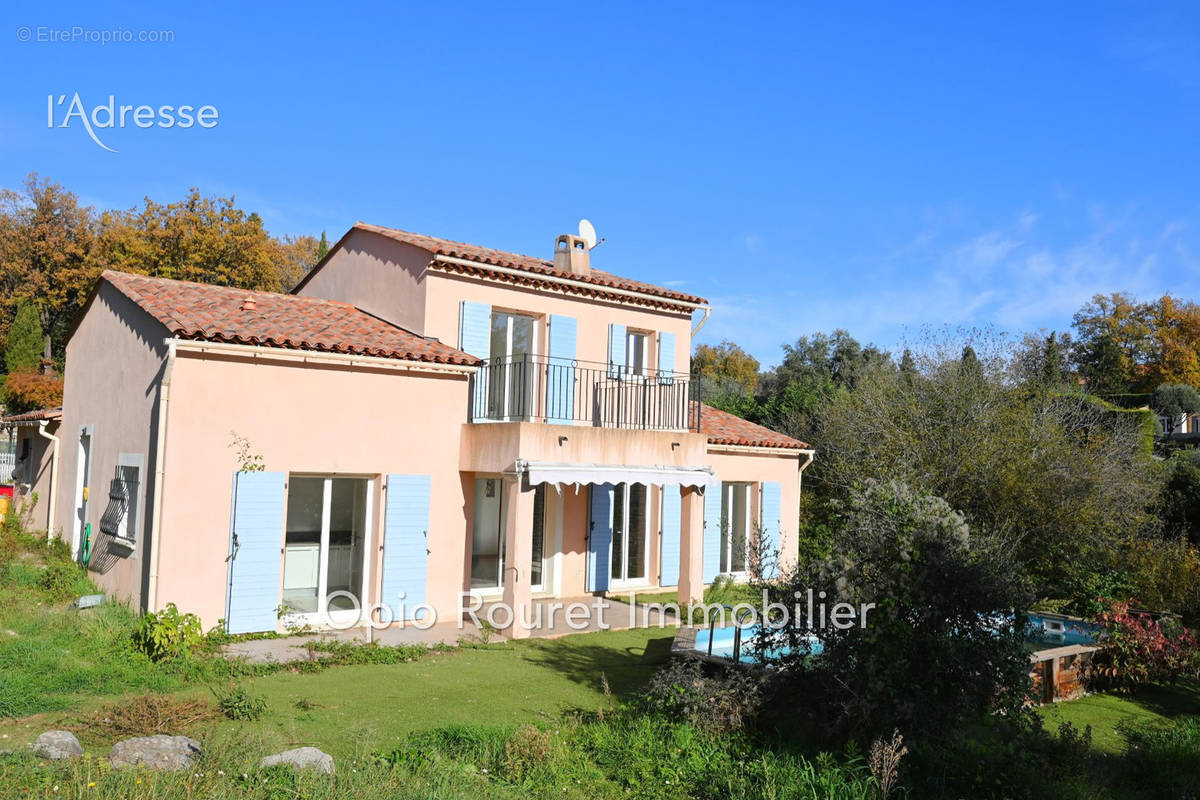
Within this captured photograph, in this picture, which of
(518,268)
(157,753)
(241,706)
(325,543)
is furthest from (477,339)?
(157,753)

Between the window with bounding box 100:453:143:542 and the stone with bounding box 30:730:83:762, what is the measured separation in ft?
22.0

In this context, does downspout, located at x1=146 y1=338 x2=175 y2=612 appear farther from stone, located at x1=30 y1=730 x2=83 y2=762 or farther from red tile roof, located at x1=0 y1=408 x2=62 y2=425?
red tile roof, located at x1=0 y1=408 x2=62 y2=425

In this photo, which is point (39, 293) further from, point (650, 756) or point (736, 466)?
point (650, 756)

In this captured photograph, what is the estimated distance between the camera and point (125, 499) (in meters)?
14.8

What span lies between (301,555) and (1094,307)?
65643 millimetres

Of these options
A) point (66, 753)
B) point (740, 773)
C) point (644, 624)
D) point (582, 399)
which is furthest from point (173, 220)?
point (740, 773)

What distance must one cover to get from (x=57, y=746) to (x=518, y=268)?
483 inches

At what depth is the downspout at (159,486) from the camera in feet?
42.9

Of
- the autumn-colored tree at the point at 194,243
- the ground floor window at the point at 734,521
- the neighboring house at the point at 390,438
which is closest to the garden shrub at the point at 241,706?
the neighboring house at the point at 390,438

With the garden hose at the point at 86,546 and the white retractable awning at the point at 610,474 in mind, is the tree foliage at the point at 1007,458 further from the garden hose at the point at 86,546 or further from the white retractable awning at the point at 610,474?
the garden hose at the point at 86,546

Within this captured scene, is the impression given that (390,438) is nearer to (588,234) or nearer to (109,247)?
(588,234)

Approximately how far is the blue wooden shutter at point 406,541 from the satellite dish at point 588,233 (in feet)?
26.6

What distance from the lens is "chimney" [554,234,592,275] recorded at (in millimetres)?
20781

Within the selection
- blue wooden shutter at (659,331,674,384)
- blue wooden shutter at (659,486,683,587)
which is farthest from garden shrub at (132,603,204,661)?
blue wooden shutter at (659,331,674,384)
